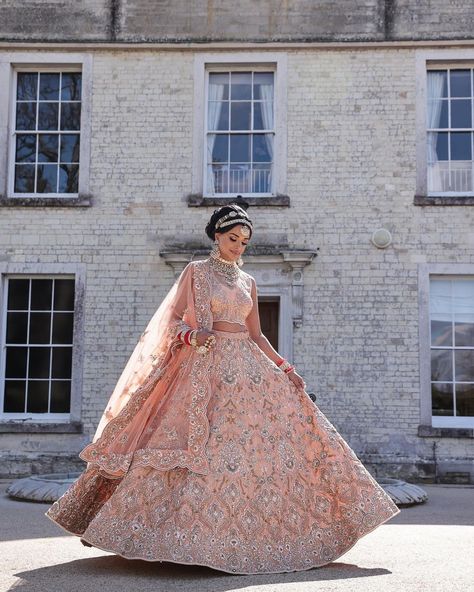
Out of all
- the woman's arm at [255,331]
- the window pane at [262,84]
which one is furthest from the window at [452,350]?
the woman's arm at [255,331]

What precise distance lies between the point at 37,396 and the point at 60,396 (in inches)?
12.1

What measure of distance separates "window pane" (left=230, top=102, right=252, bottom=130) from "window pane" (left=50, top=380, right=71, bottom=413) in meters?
4.02

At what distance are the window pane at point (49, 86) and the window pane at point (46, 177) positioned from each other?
0.94 meters

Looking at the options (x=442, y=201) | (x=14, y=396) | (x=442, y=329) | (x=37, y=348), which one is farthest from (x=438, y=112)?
(x=14, y=396)

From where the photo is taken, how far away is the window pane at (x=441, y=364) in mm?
10930

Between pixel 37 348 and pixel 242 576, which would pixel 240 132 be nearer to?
pixel 37 348

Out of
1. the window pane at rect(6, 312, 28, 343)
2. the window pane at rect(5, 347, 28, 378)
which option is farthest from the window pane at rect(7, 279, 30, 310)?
the window pane at rect(5, 347, 28, 378)

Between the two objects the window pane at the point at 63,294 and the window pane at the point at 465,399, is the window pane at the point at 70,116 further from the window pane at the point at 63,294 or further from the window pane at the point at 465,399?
the window pane at the point at 465,399

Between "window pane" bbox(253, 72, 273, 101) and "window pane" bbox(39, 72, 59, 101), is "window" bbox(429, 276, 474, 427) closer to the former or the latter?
"window pane" bbox(253, 72, 273, 101)

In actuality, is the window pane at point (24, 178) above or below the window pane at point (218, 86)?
below

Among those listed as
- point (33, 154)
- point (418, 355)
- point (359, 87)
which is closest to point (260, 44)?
point (359, 87)

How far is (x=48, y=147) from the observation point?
11.6 meters

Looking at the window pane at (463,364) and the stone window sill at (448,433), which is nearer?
the stone window sill at (448,433)

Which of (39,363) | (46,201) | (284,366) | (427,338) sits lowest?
(284,366)
